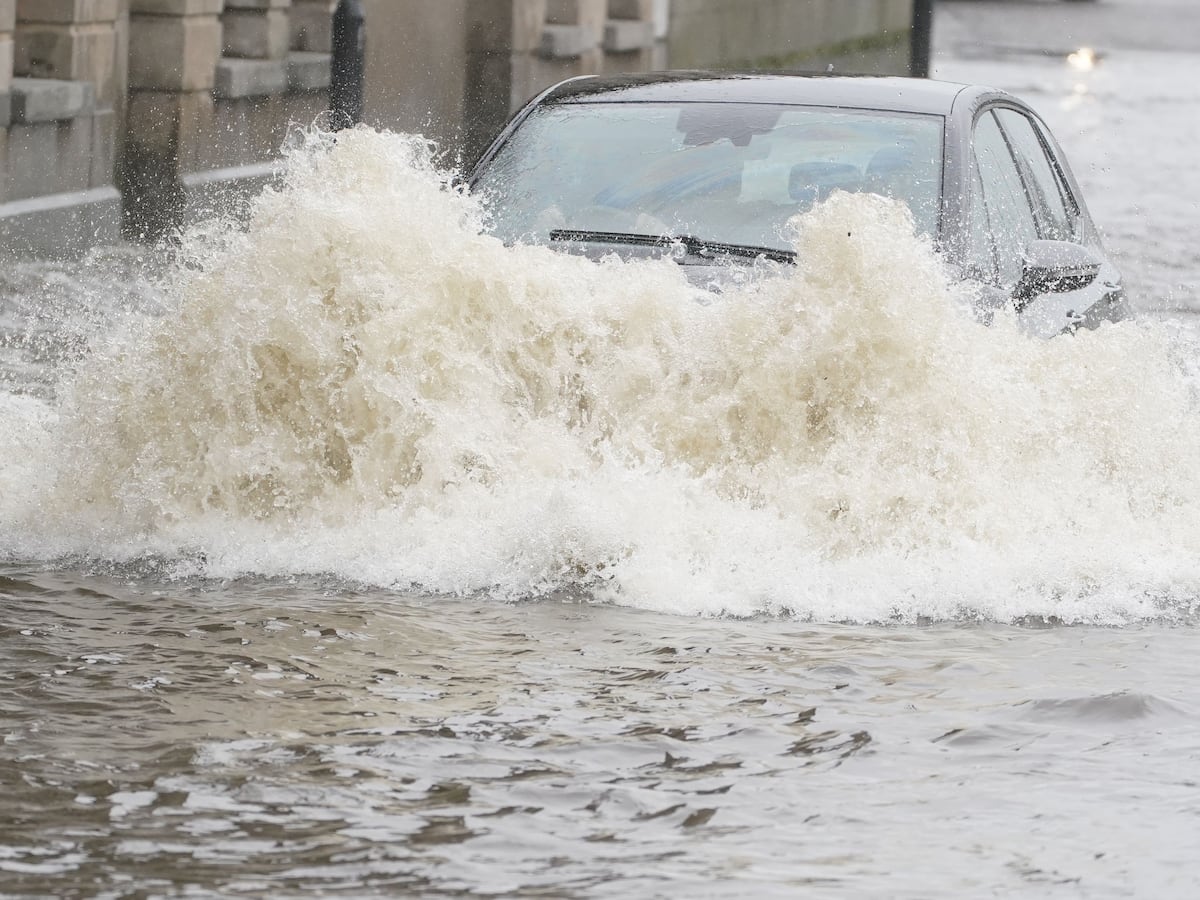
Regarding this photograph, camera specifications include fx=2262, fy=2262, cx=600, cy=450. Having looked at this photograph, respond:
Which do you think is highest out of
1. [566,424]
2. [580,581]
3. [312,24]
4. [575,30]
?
[575,30]

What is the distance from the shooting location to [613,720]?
16.1ft

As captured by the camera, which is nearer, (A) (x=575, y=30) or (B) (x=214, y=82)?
(B) (x=214, y=82)

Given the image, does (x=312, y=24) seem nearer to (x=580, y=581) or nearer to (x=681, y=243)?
(x=681, y=243)

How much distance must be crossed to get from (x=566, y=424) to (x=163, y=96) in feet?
36.8

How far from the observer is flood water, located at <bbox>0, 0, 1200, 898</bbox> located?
4.21 metres

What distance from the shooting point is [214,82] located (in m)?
17.7

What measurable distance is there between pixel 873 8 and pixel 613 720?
3569 centimetres

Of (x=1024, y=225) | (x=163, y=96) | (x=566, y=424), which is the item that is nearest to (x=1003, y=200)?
(x=1024, y=225)

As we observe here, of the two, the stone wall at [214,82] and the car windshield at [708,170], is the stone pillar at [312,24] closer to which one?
the stone wall at [214,82]

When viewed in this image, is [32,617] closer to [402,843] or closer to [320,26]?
[402,843]

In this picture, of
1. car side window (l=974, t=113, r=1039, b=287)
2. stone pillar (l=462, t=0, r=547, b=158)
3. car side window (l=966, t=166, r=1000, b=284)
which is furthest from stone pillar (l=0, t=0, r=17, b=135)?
stone pillar (l=462, t=0, r=547, b=158)

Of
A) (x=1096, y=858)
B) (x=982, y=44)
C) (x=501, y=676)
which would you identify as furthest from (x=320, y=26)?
(x=982, y=44)

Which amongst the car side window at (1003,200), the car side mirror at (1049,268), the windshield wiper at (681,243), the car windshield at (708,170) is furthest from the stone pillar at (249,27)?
the car side mirror at (1049,268)

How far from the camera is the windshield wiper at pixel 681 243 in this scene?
7.24 m
